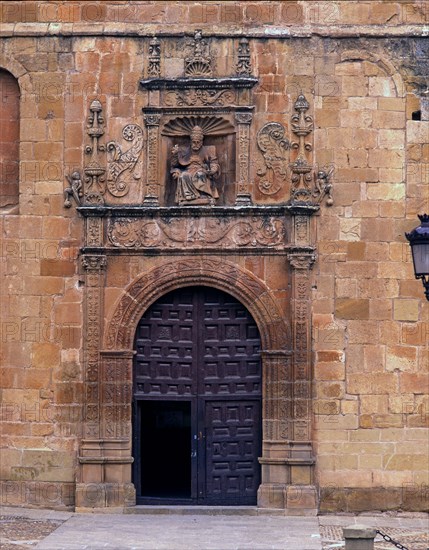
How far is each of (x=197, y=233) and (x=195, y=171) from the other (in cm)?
87

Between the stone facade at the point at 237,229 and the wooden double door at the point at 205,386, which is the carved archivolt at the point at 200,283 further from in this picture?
the wooden double door at the point at 205,386

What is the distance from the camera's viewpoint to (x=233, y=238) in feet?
59.9

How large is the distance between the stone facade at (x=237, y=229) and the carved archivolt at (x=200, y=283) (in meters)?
0.03

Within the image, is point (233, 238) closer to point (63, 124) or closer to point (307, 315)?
point (307, 315)

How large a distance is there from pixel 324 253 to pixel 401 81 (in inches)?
104

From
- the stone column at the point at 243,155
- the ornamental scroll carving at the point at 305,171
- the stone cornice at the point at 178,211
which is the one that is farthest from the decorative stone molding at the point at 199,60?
the stone cornice at the point at 178,211

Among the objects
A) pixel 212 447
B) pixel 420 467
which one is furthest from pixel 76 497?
pixel 420 467

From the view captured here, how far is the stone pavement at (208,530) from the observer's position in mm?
16000

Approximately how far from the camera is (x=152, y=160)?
60.1 ft

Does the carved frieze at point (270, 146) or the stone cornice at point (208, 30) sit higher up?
the stone cornice at point (208, 30)

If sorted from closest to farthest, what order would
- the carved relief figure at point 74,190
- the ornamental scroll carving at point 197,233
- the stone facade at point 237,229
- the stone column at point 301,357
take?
the stone column at point 301,357
the stone facade at point 237,229
the ornamental scroll carving at point 197,233
the carved relief figure at point 74,190

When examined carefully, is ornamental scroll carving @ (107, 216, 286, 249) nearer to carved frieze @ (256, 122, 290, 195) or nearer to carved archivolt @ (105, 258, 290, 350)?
carved archivolt @ (105, 258, 290, 350)

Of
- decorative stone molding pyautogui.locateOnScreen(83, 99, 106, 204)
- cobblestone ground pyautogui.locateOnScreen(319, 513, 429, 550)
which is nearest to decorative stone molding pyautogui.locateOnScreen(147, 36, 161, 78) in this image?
decorative stone molding pyautogui.locateOnScreen(83, 99, 106, 204)

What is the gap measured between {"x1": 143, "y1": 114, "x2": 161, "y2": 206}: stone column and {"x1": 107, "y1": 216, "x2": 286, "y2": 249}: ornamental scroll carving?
32 cm
